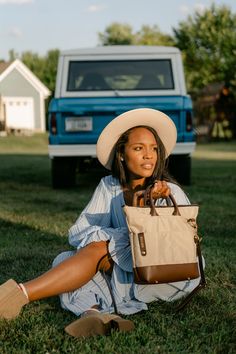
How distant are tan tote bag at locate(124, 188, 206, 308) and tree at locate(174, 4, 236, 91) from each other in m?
40.4

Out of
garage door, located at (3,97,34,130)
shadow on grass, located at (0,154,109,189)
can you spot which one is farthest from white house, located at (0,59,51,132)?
shadow on grass, located at (0,154,109,189)

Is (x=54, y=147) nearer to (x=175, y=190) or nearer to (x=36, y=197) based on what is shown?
(x=36, y=197)

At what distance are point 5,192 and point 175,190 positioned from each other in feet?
21.5

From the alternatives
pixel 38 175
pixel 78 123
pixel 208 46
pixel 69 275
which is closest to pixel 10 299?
pixel 69 275

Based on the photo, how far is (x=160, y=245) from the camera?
319 cm

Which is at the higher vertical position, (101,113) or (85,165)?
(101,113)

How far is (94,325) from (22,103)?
34.0 meters

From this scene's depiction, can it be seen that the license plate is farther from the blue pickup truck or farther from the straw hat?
the straw hat

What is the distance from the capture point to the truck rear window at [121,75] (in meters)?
10.0

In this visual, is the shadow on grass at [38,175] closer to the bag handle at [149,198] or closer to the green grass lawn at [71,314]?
the green grass lawn at [71,314]

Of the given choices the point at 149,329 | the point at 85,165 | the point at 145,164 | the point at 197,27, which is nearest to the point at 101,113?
the point at 85,165

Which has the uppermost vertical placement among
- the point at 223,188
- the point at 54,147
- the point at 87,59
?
the point at 87,59

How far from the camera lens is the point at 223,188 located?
1020 centimetres

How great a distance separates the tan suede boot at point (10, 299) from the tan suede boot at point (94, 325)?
1.08ft
